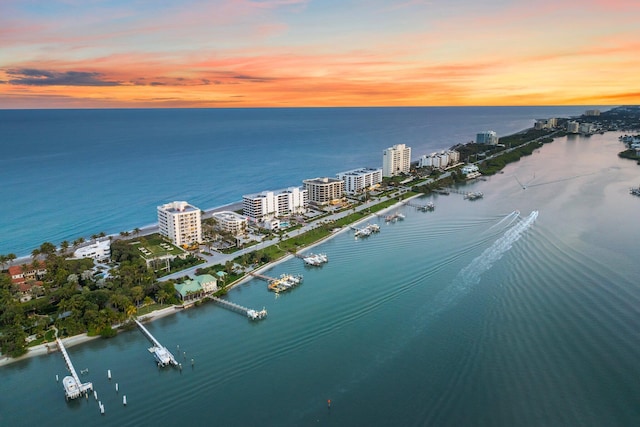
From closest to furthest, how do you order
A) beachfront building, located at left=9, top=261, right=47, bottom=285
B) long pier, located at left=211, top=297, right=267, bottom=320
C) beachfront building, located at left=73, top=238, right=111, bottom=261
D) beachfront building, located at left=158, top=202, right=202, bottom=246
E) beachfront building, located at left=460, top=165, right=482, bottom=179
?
1. long pier, located at left=211, top=297, right=267, bottom=320
2. beachfront building, located at left=9, top=261, right=47, bottom=285
3. beachfront building, located at left=73, top=238, right=111, bottom=261
4. beachfront building, located at left=158, top=202, right=202, bottom=246
5. beachfront building, located at left=460, top=165, right=482, bottom=179

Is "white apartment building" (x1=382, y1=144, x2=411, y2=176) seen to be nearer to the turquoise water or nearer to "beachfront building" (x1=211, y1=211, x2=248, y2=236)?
the turquoise water

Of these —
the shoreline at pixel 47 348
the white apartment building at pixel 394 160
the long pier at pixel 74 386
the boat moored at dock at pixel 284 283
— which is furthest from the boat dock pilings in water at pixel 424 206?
the long pier at pixel 74 386

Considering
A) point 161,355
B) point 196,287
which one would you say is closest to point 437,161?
point 196,287

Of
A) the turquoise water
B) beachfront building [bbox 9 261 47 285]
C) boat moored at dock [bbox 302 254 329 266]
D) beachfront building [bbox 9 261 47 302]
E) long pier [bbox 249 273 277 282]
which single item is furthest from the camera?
boat moored at dock [bbox 302 254 329 266]

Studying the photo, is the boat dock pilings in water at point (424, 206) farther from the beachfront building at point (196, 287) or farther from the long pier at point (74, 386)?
the long pier at point (74, 386)

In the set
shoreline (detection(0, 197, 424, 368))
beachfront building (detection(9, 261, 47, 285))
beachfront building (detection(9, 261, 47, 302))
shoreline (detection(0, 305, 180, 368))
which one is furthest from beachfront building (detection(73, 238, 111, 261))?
shoreline (detection(0, 305, 180, 368))

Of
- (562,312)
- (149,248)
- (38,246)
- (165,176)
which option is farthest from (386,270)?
(165,176)

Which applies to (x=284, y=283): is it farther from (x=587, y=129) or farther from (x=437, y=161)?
(x=587, y=129)
